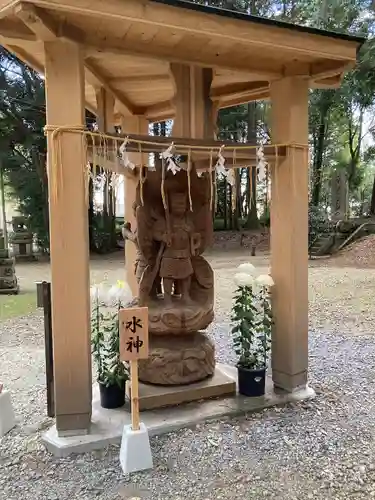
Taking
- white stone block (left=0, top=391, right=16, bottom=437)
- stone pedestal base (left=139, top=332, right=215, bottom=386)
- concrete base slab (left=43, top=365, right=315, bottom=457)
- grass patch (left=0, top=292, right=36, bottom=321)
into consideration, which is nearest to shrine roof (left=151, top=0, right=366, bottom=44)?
stone pedestal base (left=139, top=332, right=215, bottom=386)

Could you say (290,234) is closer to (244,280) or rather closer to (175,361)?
(244,280)

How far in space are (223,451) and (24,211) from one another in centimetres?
1232

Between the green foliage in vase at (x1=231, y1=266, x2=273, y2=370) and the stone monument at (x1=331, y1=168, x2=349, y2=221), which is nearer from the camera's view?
the green foliage in vase at (x1=231, y1=266, x2=273, y2=370)

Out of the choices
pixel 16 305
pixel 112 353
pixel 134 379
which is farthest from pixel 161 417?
pixel 16 305

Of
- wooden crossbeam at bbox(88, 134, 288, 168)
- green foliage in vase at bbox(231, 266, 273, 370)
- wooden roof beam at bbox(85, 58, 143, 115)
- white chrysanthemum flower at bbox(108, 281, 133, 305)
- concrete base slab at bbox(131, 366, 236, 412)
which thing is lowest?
concrete base slab at bbox(131, 366, 236, 412)

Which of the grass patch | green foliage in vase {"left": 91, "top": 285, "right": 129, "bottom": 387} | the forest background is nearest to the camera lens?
green foliage in vase {"left": 91, "top": 285, "right": 129, "bottom": 387}

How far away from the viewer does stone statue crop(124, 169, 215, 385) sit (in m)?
3.08

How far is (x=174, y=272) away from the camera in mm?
3102

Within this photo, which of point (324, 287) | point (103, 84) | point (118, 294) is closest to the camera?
point (118, 294)

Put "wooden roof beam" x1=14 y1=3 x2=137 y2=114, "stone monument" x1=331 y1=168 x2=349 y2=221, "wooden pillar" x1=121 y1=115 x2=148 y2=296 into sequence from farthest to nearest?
"stone monument" x1=331 y1=168 x2=349 y2=221, "wooden pillar" x1=121 y1=115 x2=148 y2=296, "wooden roof beam" x1=14 y1=3 x2=137 y2=114

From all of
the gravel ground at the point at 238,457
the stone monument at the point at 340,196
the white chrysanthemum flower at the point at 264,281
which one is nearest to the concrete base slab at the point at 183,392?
the gravel ground at the point at 238,457

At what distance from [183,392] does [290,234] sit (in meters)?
1.28

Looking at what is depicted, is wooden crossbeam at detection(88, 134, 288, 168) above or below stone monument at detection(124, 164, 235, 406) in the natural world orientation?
above

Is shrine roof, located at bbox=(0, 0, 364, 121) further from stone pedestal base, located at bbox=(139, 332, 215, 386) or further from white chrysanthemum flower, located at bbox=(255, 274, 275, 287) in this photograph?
stone pedestal base, located at bbox=(139, 332, 215, 386)
